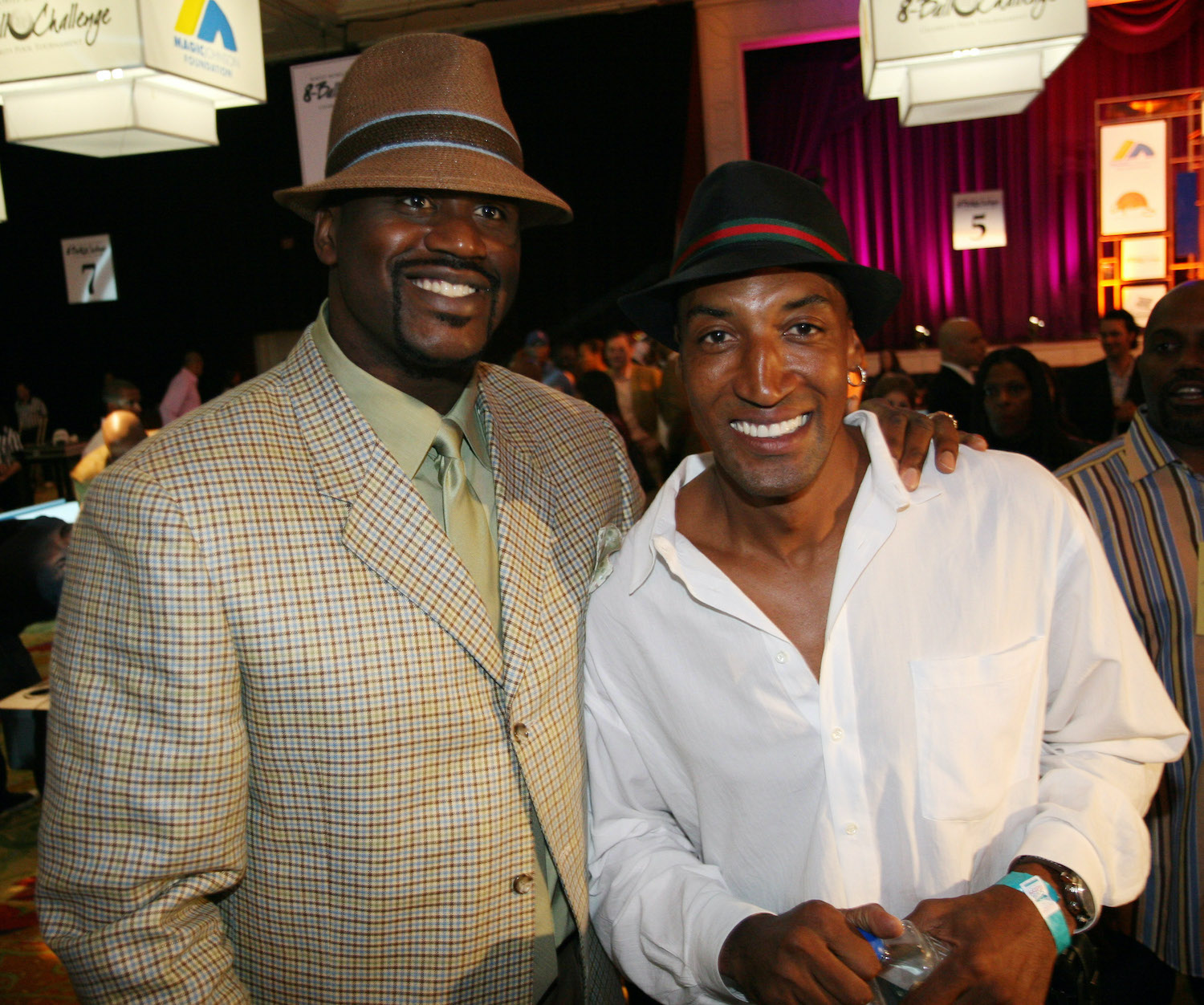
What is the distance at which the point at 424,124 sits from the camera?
153 cm

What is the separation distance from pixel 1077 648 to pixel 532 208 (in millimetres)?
1205

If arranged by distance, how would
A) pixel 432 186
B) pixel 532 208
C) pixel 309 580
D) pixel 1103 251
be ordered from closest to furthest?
1. pixel 309 580
2. pixel 432 186
3. pixel 532 208
4. pixel 1103 251

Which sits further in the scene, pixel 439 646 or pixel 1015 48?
pixel 1015 48

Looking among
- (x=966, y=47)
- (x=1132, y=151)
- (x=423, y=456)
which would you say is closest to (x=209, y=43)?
(x=966, y=47)

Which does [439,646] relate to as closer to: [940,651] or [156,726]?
[156,726]

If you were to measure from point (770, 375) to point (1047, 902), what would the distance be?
2.62ft

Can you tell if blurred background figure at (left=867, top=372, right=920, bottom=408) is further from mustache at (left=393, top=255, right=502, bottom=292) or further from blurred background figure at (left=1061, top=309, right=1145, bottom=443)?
mustache at (left=393, top=255, right=502, bottom=292)

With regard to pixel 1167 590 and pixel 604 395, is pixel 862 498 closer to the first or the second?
pixel 1167 590

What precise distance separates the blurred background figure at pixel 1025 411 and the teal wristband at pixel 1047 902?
2.91 metres

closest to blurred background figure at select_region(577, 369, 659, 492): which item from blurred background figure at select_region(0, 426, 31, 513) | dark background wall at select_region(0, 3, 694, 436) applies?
dark background wall at select_region(0, 3, 694, 436)

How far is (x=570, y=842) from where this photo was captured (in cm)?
148

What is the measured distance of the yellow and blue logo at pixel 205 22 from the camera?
14.2 feet

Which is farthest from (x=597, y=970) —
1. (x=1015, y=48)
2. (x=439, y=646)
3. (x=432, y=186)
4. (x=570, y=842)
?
(x=1015, y=48)

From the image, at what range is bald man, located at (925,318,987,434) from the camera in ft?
17.3
